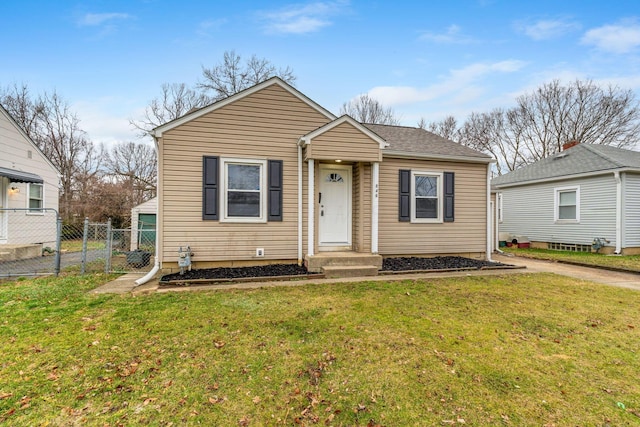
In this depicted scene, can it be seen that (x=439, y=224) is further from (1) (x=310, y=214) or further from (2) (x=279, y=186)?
(2) (x=279, y=186)

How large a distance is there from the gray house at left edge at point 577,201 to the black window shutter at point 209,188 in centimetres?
957

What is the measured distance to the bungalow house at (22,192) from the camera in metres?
9.17

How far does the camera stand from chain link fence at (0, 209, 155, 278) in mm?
6895

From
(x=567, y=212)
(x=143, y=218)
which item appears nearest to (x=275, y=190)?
(x=143, y=218)

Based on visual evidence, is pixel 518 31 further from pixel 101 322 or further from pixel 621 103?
pixel 621 103

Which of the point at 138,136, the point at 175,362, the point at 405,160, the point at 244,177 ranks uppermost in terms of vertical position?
the point at 138,136

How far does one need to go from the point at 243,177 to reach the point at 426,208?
16.9 feet

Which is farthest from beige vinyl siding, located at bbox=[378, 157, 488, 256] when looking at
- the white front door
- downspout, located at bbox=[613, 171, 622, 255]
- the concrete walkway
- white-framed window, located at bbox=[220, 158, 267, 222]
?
downspout, located at bbox=[613, 171, 622, 255]

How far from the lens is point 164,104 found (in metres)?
20.1

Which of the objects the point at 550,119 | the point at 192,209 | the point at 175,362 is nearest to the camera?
the point at 175,362

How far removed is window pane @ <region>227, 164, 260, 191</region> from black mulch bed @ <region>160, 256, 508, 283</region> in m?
1.90

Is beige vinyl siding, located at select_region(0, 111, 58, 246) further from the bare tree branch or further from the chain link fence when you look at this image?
the bare tree branch

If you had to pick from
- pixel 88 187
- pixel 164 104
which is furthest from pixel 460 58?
pixel 88 187

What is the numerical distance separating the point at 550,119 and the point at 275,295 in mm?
27170
